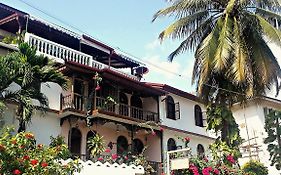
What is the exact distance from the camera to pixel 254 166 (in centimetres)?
2308

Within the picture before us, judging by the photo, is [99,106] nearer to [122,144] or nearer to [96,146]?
[96,146]

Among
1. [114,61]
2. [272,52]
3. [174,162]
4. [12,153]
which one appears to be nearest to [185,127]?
[114,61]

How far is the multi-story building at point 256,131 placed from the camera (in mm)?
28141

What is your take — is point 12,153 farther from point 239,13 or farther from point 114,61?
point 114,61

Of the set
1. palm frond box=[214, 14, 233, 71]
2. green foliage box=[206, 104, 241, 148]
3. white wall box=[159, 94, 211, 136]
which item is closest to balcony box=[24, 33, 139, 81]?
white wall box=[159, 94, 211, 136]

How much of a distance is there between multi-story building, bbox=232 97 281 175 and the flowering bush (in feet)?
66.4

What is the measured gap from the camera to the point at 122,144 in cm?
2116

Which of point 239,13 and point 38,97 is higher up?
point 239,13

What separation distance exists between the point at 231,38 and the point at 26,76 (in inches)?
354

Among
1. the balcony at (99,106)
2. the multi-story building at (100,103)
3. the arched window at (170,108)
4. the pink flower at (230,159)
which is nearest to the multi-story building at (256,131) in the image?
the multi-story building at (100,103)

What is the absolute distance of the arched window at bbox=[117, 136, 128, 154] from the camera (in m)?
20.7

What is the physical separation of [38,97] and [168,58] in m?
7.58

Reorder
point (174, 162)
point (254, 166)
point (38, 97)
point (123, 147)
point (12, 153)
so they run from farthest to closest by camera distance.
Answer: point (254, 166) → point (123, 147) → point (38, 97) → point (174, 162) → point (12, 153)

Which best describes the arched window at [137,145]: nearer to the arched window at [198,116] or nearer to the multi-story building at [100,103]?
the multi-story building at [100,103]
